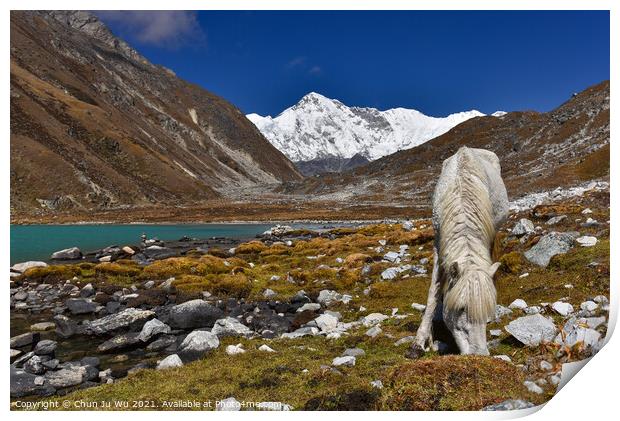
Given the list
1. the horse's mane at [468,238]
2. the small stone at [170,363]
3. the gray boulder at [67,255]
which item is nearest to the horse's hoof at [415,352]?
the horse's mane at [468,238]

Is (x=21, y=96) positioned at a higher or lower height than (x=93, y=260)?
higher

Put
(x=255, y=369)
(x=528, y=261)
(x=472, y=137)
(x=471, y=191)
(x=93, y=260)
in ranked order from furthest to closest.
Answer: (x=472, y=137), (x=93, y=260), (x=528, y=261), (x=255, y=369), (x=471, y=191)

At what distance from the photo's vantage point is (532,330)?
7637mm

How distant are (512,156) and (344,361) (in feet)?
389

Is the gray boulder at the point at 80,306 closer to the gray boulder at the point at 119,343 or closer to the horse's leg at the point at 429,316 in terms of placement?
the gray boulder at the point at 119,343

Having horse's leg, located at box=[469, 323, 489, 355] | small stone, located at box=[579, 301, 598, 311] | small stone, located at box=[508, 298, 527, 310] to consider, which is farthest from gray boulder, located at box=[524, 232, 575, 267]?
horse's leg, located at box=[469, 323, 489, 355]

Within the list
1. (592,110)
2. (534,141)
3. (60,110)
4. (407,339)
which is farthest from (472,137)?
(407,339)

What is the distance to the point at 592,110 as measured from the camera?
9894 cm

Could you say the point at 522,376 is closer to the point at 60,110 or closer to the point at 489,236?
the point at 489,236

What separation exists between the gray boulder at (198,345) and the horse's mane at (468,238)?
6255mm

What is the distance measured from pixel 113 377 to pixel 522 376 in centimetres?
848

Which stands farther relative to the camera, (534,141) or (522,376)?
(534,141)

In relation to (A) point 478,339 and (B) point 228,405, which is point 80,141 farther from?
(A) point 478,339

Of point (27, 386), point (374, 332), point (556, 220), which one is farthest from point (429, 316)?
point (556, 220)
